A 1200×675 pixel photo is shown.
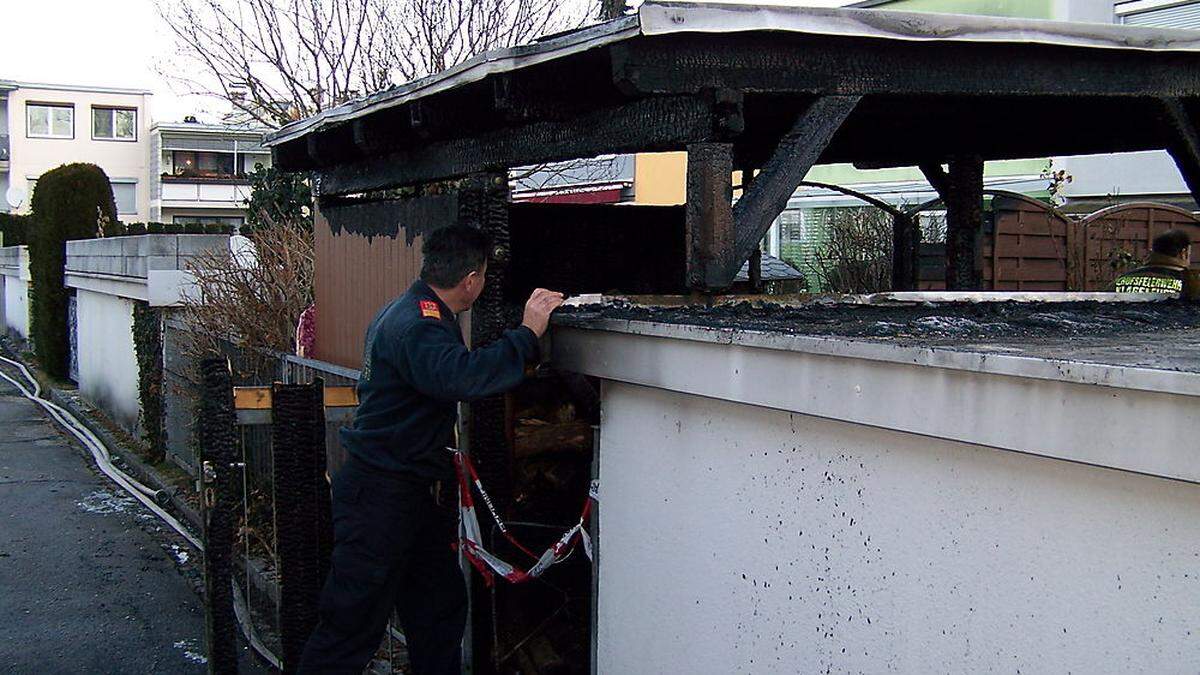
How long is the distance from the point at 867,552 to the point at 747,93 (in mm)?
2185

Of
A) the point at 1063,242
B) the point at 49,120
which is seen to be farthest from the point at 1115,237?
the point at 49,120

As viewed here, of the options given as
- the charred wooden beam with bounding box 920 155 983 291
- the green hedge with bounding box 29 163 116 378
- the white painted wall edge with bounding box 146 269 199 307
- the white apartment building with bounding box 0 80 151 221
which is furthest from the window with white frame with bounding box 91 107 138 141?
the charred wooden beam with bounding box 920 155 983 291

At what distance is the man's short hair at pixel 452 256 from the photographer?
4973mm

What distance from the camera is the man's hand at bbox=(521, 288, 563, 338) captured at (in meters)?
4.68

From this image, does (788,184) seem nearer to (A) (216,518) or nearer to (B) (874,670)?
(B) (874,670)

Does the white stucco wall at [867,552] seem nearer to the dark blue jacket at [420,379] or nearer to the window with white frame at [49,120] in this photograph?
the dark blue jacket at [420,379]

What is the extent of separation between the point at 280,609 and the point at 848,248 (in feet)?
44.3

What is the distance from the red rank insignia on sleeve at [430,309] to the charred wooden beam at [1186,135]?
347 centimetres

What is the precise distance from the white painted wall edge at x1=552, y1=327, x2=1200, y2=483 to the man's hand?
574 mm

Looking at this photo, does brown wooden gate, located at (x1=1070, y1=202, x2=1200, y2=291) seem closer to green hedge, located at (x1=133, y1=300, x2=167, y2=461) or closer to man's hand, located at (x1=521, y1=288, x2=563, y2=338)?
green hedge, located at (x1=133, y1=300, x2=167, y2=461)

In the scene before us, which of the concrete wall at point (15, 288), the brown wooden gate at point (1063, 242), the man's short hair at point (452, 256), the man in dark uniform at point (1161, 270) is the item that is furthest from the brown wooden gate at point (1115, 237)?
the concrete wall at point (15, 288)

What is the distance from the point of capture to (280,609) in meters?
5.18

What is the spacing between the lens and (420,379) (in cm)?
470

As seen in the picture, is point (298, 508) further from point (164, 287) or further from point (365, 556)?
point (164, 287)
